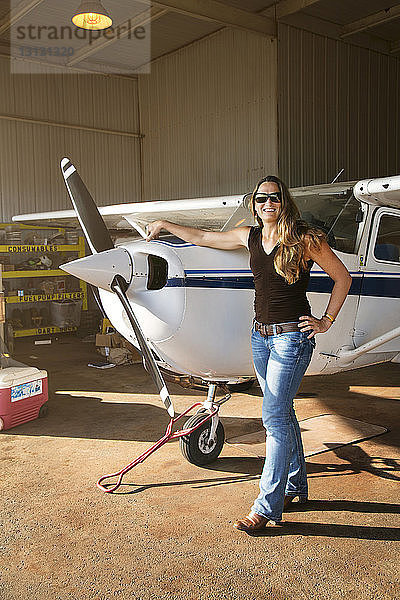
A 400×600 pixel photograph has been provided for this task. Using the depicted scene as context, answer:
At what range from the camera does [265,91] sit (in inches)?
439

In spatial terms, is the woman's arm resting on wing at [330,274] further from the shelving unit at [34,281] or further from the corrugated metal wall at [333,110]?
the shelving unit at [34,281]

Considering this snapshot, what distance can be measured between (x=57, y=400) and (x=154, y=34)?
907cm

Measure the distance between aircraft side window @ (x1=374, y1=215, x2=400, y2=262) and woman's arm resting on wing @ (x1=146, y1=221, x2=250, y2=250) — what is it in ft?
4.78

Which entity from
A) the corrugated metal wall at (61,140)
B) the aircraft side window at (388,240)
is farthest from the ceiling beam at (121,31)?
the aircraft side window at (388,240)

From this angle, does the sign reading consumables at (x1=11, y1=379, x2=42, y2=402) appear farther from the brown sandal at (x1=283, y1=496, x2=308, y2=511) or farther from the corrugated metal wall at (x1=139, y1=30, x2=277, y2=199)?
the corrugated metal wall at (x1=139, y1=30, x2=277, y2=199)

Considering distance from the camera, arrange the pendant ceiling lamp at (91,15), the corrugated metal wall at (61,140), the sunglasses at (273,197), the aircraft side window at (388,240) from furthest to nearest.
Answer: the corrugated metal wall at (61,140) < the pendant ceiling lamp at (91,15) < the aircraft side window at (388,240) < the sunglasses at (273,197)

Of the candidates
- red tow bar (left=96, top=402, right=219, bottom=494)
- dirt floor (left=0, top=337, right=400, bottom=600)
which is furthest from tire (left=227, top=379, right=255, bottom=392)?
red tow bar (left=96, top=402, right=219, bottom=494)

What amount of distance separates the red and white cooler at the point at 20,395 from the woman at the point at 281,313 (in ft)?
8.96

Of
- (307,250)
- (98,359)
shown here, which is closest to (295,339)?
(307,250)

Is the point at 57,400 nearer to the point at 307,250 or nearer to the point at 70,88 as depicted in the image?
the point at 307,250

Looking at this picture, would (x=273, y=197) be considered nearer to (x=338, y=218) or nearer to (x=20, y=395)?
(x=338, y=218)

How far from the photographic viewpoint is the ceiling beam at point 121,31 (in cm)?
1105

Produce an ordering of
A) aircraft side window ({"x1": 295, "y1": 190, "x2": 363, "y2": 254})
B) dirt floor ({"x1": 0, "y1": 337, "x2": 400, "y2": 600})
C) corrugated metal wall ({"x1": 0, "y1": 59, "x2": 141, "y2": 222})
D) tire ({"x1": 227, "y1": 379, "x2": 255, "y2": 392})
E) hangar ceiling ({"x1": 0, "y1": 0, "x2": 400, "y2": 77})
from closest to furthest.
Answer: dirt floor ({"x1": 0, "y1": 337, "x2": 400, "y2": 600}) → aircraft side window ({"x1": 295, "y1": 190, "x2": 363, "y2": 254}) → tire ({"x1": 227, "y1": 379, "x2": 255, "y2": 392}) → hangar ceiling ({"x1": 0, "y1": 0, "x2": 400, "y2": 77}) → corrugated metal wall ({"x1": 0, "y1": 59, "x2": 141, "y2": 222})

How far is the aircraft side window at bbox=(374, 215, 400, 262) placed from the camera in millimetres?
4508
